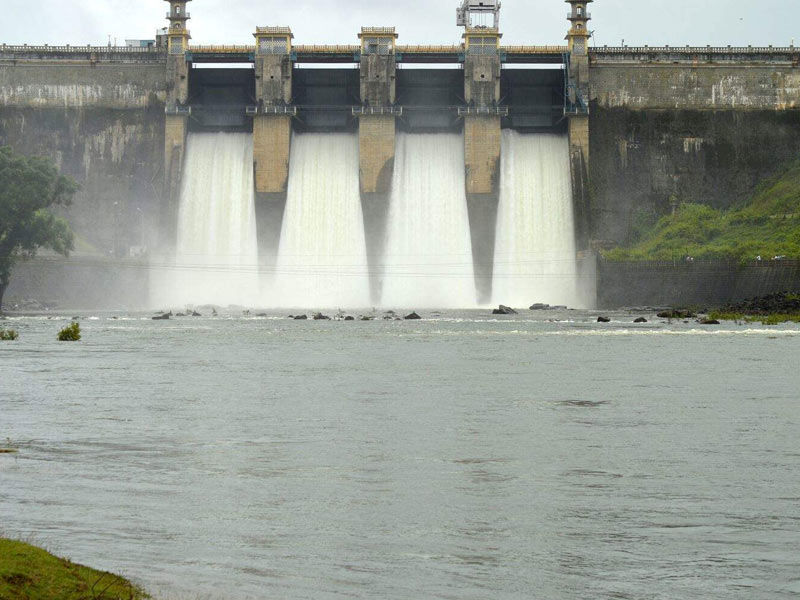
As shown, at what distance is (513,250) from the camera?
90.3 meters

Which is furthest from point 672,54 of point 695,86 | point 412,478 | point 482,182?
point 412,478

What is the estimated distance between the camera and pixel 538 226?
89.9 meters

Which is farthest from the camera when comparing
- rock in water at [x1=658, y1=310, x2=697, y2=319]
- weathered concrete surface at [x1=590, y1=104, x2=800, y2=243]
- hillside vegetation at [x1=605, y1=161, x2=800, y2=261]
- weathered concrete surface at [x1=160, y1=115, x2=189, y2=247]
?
weathered concrete surface at [x1=590, y1=104, x2=800, y2=243]

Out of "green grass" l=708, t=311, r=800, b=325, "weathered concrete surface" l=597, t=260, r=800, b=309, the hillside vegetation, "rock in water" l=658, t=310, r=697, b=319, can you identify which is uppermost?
the hillside vegetation

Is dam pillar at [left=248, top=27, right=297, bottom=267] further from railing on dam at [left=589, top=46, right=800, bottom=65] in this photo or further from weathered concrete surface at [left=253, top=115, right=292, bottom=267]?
railing on dam at [left=589, top=46, right=800, bottom=65]

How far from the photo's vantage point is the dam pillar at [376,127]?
88.8m

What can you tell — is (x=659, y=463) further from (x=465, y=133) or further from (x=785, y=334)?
(x=465, y=133)

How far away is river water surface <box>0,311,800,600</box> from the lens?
37.9 feet

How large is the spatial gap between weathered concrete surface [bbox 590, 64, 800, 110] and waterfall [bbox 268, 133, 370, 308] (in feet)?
59.5

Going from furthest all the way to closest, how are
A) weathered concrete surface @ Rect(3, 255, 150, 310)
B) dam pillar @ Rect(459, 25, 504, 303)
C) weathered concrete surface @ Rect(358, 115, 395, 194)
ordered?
weathered concrete surface @ Rect(358, 115, 395, 194) < dam pillar @ Rect(459, 25, 504, 303) < weathered concrete surface @ Rect(3, 255, 150, 310)

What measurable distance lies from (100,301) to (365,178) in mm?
19251

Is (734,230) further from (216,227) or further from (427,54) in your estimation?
(216,227)

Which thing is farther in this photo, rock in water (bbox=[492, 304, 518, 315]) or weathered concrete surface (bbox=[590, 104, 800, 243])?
weathered concrete surface (bbox=[590, 104, 800, 243])

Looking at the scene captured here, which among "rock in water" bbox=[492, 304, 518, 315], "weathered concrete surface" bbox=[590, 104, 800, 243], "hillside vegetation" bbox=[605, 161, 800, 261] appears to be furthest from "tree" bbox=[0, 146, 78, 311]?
"weathered concrete surface" bbox=[590, 104, 800, 243]
